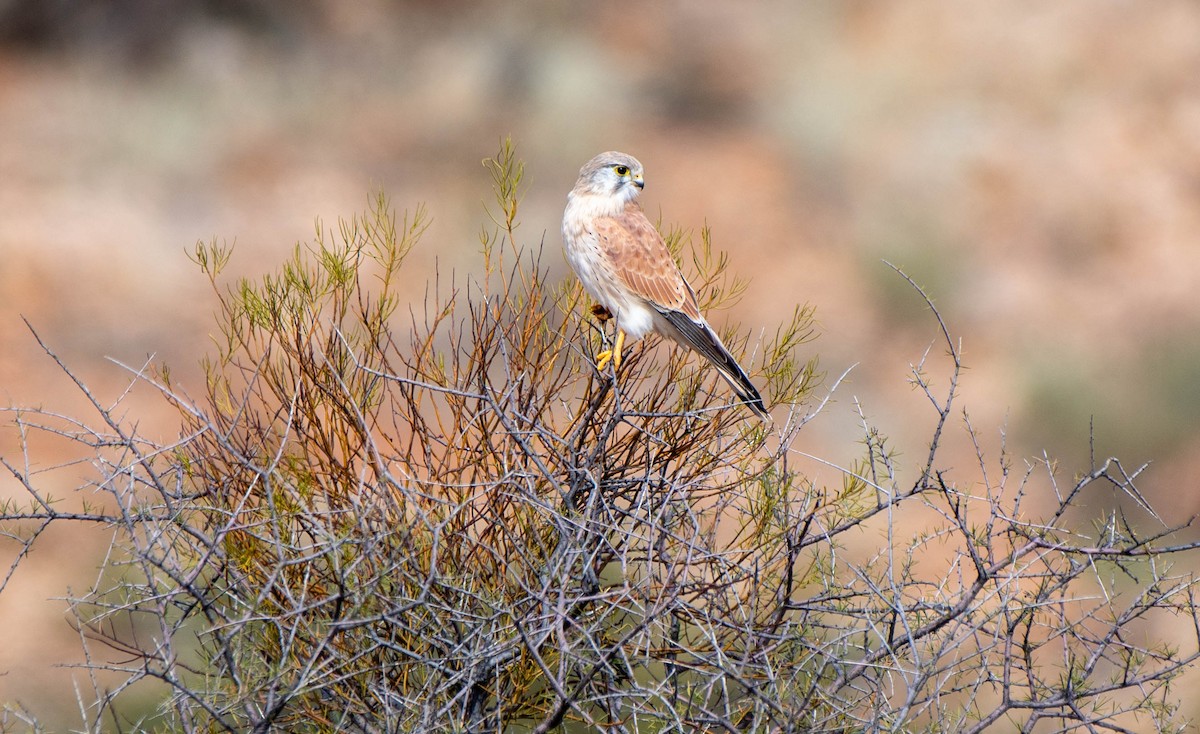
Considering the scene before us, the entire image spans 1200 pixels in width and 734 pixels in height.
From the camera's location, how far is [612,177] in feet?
17.2

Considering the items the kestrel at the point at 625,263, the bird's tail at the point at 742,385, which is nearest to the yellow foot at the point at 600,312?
the kestrel at the point at 625,263

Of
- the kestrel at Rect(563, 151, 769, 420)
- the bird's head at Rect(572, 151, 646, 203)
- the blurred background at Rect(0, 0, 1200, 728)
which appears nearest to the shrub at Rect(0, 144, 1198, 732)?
the kestrel at Rect(563, 151, 769, 420)

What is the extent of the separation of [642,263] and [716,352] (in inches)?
19.3

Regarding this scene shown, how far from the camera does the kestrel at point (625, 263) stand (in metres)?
5.00

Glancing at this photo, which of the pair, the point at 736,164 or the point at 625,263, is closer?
the point at 625,263

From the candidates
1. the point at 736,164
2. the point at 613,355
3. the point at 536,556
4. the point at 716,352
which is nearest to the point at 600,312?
the point at 613,355

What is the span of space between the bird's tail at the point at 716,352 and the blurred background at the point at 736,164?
42.6 feet

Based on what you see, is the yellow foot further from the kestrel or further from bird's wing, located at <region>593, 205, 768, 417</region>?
bird's wing, located at <region>593, 205, 768, 417</region>

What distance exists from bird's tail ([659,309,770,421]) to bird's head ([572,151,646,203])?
0.56m

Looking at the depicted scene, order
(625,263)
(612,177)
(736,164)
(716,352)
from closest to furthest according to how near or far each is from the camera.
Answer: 1. (716,352)
2. (625,263)
3. (612,177)
4. (736,164)

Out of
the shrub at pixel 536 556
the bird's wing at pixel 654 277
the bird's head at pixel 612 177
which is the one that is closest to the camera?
the shrub at pixel 536 556

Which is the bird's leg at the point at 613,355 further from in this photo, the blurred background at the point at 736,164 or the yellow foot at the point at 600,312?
the blurred background at the point at 736,164

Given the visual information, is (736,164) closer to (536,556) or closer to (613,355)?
(613,355)

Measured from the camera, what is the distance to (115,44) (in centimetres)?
2209
